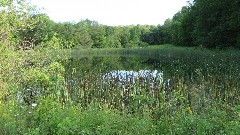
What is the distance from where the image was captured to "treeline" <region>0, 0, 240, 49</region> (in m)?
9.84

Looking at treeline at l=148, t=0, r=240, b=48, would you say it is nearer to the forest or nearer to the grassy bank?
the forest

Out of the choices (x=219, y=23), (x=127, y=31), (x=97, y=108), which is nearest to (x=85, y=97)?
(x=97, y=108)

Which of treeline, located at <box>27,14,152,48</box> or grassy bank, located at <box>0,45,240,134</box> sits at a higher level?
treeline, located at <box>27,14,152,48</box>

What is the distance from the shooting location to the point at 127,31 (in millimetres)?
115562

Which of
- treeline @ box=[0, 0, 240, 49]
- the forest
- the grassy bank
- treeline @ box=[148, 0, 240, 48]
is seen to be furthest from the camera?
treeline @ box=[148, 0, 240, 48]

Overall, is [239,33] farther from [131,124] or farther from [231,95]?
[131,124]

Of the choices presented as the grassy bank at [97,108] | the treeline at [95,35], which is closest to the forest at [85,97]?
the grassy bank at [97,108]

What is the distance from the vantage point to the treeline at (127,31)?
9.84 metres

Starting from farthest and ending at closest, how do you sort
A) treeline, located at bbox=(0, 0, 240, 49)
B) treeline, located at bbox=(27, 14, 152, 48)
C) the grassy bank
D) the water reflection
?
treeline, located at bbox=(27, 14, 152, 48) < the water reflection < treeline, located at bbox=(0, 0, 240, 49) < the grassy bank

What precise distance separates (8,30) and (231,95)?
7401 millimetres

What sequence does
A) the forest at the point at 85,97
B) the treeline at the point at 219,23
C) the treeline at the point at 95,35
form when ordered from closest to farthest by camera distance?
the forest at the point at 85,97, the treeline at the point at 219,23, the treeline at the point at 95,35

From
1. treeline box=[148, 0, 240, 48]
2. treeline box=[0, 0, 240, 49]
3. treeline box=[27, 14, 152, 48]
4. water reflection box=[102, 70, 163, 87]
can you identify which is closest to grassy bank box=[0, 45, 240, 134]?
water reflection box=[102, 70, 163, 87]

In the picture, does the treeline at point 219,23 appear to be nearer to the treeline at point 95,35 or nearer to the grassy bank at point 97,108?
the grassy bank at point 97,108

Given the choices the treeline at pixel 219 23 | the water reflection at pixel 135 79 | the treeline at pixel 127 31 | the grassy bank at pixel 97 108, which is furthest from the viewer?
the treeline at pixel 219 23
